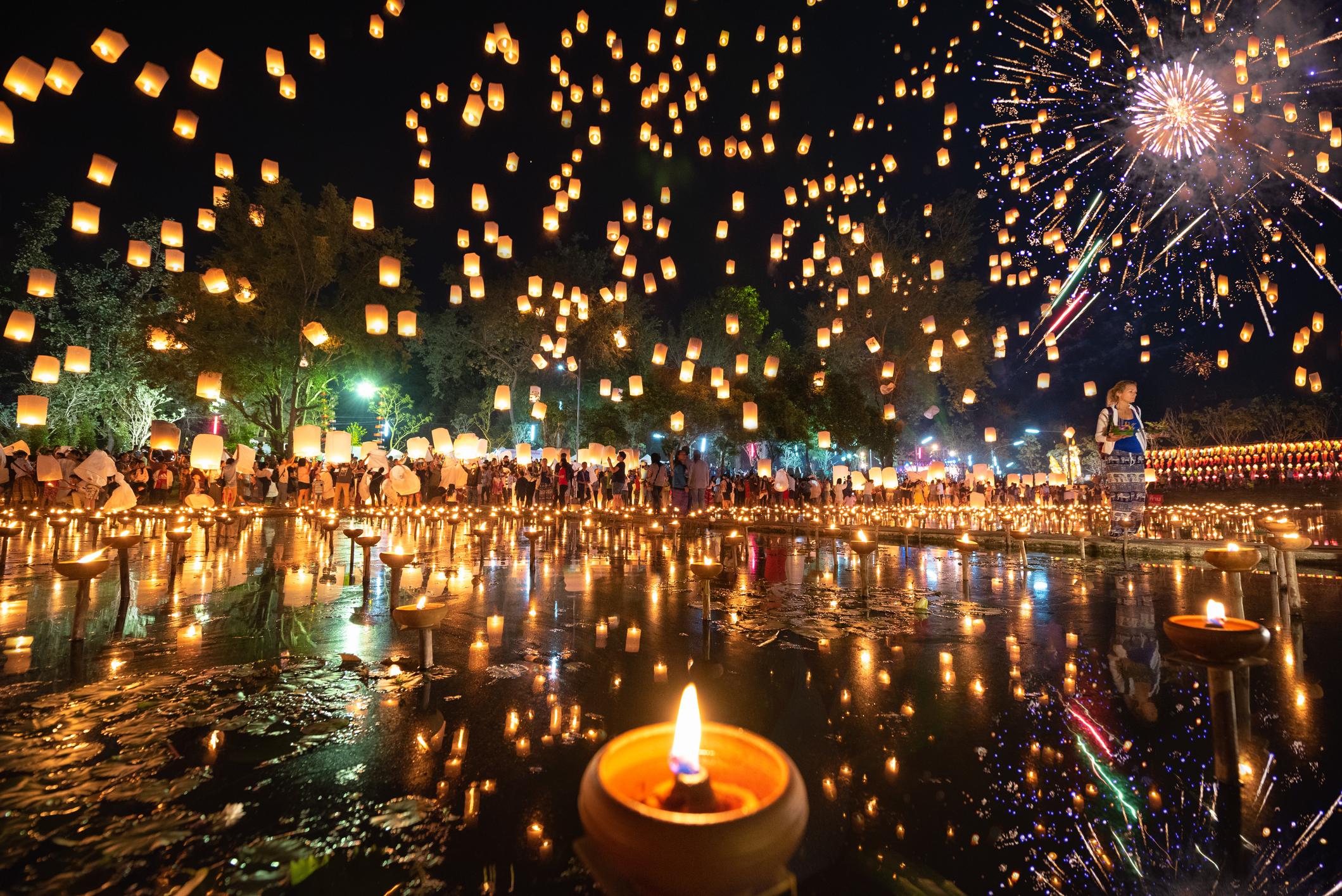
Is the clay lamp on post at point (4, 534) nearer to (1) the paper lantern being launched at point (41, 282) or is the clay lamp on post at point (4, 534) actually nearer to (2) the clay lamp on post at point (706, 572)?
(2) the clay lamp on post at point (706, 572)

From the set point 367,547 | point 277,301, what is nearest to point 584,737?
point 367,547

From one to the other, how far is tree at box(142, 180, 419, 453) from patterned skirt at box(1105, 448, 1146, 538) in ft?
83.8

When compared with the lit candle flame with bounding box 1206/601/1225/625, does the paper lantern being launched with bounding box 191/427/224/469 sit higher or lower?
higher

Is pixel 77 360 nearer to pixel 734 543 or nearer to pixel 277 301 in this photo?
pixel 277 301

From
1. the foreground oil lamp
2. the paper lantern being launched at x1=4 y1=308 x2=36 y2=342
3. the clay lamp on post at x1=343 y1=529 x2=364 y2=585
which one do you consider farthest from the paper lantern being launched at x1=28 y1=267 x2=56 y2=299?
the foreground oil lamp

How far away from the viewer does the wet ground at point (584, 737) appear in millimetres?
2012

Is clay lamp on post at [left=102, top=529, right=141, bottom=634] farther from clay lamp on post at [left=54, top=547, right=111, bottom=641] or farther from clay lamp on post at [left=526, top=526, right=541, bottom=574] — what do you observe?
clay lamp on post at [left=526, top=526, right=541, bottom=574]

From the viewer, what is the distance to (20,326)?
43.7ft

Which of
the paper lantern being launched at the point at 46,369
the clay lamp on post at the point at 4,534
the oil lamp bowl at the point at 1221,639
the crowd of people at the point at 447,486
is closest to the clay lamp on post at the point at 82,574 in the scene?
the clay lamp on post at the point at 4,534

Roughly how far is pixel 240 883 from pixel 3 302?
38574mm

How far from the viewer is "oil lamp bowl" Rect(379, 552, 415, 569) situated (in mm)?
4988

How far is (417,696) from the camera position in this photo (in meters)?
3.45

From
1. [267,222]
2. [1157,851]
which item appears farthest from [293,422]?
[1157,851]

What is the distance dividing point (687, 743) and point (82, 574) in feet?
16.0
